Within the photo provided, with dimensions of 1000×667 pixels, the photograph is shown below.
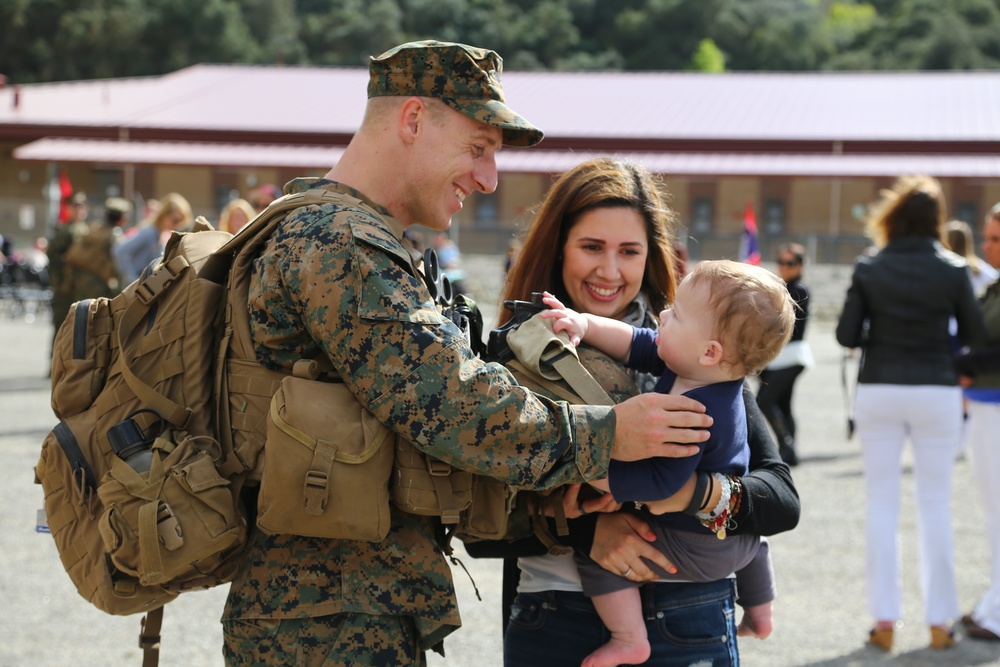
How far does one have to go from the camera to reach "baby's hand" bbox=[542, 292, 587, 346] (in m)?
2.53

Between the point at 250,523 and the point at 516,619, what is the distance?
73cm

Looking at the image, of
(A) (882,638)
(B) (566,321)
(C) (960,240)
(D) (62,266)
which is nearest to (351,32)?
(D) (62,266)

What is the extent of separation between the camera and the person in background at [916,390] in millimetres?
5410

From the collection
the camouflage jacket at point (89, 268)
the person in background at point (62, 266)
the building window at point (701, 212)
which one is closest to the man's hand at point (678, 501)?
the camouflage jacket at point (89, 268)

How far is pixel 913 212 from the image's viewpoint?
5457 millimetres

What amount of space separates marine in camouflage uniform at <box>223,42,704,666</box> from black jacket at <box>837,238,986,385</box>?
3.52 m

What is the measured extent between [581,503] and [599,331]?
405mm

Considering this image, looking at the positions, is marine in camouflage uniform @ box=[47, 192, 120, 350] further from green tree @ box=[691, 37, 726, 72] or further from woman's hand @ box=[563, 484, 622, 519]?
green tree @ box=[691, 37, 726, 72]

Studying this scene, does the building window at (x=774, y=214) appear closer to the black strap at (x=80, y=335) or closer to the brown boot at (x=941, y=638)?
the brown boot at (x=941, y=638)

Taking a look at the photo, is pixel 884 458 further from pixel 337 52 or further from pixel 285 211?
pixel 337 52

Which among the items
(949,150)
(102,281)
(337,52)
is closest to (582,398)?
(102,281)

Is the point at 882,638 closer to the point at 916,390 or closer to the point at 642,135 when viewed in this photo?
the point at 916,390

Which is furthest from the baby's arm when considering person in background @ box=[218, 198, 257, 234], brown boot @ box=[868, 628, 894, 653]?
person in background @ box=[218, 198, 257, 234]

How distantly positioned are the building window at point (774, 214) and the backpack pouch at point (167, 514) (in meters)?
35.3
